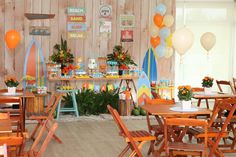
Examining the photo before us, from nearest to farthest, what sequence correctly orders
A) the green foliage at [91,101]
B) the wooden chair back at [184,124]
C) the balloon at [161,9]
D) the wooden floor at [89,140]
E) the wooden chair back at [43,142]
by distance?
the wooden chair back at [43,142], the wooden chair back at [184,124], the wooden floor at [89,140], the green foliage at [91,101], the balloon at [161,9]

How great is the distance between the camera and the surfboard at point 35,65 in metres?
9.28

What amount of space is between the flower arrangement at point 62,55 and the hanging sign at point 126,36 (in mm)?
1345

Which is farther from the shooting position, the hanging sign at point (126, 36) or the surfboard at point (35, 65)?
the hanging sign at point (126, 36)

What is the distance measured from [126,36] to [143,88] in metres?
1.30

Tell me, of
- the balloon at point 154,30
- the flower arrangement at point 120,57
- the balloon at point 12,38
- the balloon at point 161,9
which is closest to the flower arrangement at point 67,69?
the flower arrangement at point 120,57

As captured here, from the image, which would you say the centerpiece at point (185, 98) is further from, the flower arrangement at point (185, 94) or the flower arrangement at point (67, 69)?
the flower arrangement at point (67, 69)

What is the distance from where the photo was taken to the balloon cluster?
966cm

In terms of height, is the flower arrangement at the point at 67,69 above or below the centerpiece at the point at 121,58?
below

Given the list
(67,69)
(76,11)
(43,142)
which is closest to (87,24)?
(76,11)

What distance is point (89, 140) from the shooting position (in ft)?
22.5

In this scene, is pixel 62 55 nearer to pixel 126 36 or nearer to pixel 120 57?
pixel 120 57

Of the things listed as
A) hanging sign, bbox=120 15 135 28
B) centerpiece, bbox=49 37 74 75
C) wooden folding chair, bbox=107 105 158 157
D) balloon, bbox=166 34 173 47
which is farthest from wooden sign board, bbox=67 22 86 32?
wooden folding chair, bbox=107 105 158 157

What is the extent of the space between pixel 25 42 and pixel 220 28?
578cm

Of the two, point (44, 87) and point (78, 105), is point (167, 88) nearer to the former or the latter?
point (78, 105)
